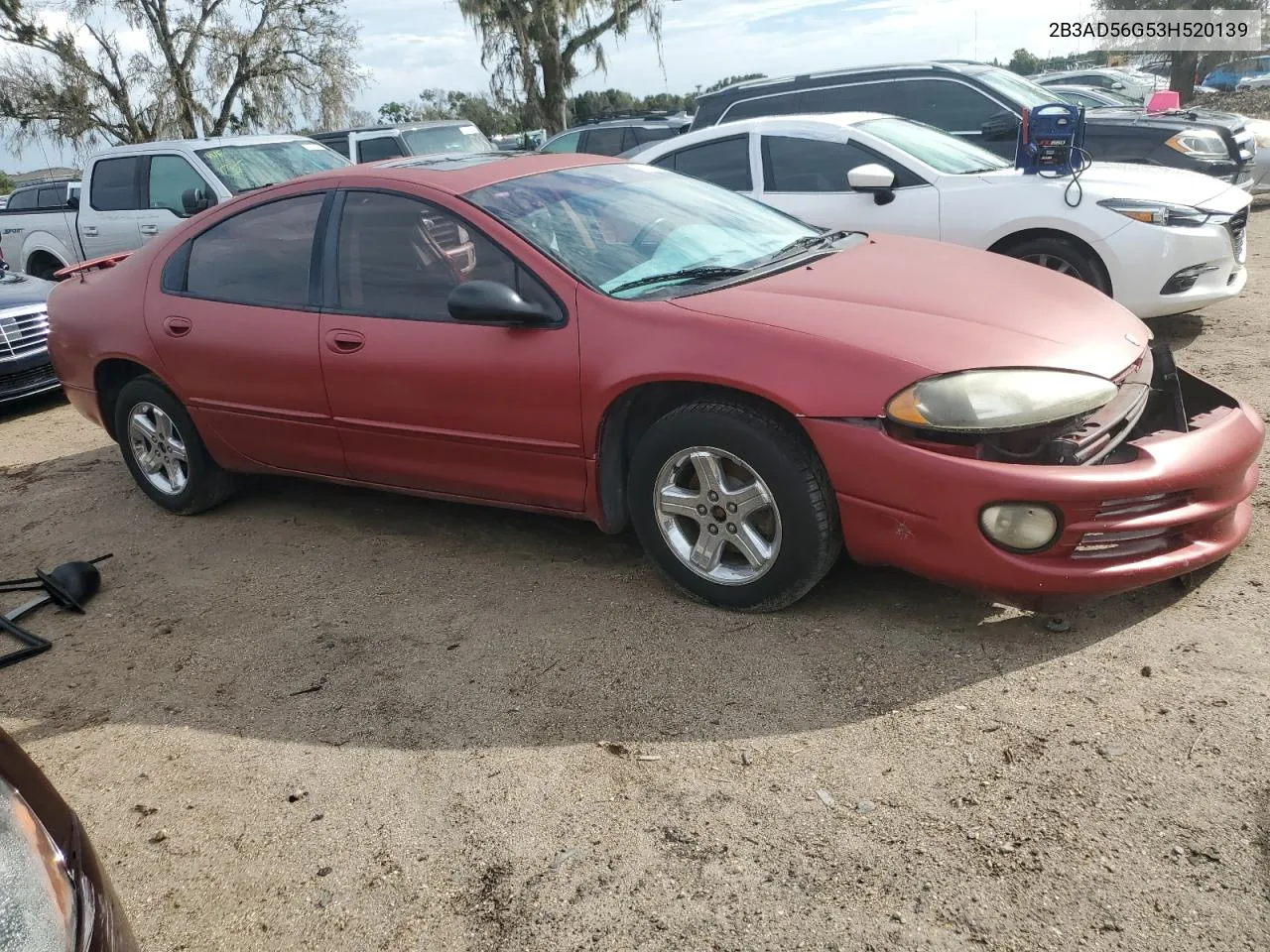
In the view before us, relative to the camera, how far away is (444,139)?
1432 cm

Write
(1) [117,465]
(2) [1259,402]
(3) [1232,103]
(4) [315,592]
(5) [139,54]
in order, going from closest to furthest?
(4) [315,592] → (2) [1259,402] → (1) [117,465] → (3) [1232,103] → (5) [139,54]

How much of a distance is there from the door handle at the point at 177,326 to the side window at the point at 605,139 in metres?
10.8

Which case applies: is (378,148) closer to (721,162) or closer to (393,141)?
(393,141)

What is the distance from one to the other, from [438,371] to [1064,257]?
4097 mm

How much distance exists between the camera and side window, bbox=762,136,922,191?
6867mm

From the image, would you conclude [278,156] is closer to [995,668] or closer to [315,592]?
[315,592]

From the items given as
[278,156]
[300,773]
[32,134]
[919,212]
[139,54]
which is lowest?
[300,773]

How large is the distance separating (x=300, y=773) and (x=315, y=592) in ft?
4.24

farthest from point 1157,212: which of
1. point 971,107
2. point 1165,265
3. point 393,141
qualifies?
point 393,141

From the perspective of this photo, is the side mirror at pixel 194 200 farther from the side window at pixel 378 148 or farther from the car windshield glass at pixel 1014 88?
the car windshield glass at pixel 1014 88

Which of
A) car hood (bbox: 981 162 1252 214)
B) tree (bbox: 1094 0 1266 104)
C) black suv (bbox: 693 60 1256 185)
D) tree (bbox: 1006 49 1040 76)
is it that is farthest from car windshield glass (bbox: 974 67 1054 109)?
tree (bbox: 1006 49 1040 76)

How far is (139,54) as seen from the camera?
2891 cm

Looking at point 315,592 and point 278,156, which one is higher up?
point 278,156

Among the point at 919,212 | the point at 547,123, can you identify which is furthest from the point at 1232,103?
the point at 919,212
